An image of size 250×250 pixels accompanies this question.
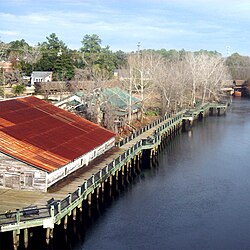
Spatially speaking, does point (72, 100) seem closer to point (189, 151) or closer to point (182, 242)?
point (189, 151)

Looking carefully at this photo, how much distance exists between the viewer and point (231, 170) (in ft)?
151

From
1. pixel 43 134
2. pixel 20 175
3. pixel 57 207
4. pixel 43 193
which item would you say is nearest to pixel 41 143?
pixel 43 134

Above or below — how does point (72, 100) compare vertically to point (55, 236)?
above

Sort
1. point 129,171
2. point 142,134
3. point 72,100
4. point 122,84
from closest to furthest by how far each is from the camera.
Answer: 1. point 129,171
2. point 142,134
3. point 72,100
4. point 122,84

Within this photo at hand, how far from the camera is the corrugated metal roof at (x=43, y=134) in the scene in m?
30.8

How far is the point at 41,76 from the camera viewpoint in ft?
299

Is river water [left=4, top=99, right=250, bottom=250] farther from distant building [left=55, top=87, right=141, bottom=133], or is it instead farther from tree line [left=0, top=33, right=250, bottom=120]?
tree line [left=0, top=33, right=250, bottom=120]

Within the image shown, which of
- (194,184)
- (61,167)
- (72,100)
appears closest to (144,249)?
(61,167)

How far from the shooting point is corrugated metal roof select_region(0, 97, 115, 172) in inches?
1211

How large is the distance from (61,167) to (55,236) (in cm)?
527

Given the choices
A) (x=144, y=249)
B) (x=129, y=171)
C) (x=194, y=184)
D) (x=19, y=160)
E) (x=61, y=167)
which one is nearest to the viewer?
(x=144, y=249)

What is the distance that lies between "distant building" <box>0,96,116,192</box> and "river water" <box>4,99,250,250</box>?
4.11 meters

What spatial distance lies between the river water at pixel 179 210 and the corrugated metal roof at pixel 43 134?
16.8ft

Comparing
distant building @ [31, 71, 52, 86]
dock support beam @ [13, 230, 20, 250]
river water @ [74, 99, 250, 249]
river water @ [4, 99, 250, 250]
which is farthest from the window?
distant building @ [31, 71, 52, 86]
